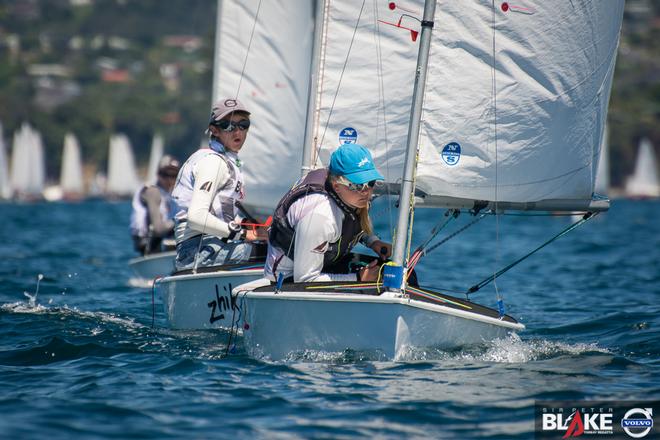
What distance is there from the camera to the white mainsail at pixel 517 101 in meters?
7.80

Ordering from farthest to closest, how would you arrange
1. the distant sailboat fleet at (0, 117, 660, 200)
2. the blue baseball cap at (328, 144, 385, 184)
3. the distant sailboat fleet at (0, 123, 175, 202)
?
the distant sailboat fleet at (0, 123, 175, 202)
the distant sailboat fleet at (0, 117, 660, 200)
the blue baseball cap at (328, 144, 385, 184)

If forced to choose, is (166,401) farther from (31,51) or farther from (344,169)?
(31,51)

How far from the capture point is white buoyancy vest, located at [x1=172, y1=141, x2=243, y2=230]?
8.84 meters

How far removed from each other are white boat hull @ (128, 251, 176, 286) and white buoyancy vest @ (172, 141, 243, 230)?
3.76 meters

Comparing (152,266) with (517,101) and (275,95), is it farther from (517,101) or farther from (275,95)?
(517,101)

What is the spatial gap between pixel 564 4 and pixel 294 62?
5691 mm

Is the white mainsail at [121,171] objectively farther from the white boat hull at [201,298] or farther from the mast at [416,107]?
the mast at [416,107]

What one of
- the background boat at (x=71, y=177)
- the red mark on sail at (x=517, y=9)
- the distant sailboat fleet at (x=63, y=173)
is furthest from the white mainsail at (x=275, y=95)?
the background boat at (x=71, y=177)

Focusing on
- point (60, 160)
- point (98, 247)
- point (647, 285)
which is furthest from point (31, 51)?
point (647, 285)

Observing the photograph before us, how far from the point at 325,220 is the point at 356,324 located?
694 millimetres

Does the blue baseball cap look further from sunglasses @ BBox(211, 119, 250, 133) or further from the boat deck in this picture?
sunglasses @ BBox(211, 119, 250, 133)

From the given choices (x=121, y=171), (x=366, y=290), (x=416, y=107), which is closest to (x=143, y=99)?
(x=121, y=171)

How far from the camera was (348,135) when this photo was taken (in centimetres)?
1006

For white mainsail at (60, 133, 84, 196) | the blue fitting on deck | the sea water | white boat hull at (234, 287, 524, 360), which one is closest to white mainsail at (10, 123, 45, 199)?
white mainsail at (60, 133, 84, 196)
